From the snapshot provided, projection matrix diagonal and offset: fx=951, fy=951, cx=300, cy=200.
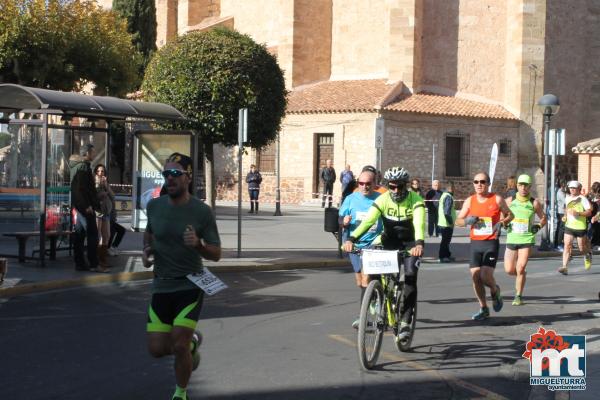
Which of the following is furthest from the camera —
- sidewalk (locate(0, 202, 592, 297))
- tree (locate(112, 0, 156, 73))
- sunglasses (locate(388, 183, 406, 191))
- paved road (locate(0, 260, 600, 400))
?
tree (locate(112, 0, 156, 73))

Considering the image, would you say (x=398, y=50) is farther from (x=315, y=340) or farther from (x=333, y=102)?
(x=315, y=340)

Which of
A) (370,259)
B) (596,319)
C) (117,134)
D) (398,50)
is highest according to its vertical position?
(398,50)

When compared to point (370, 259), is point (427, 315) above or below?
below

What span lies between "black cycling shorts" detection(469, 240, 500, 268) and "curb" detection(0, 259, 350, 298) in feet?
17.5

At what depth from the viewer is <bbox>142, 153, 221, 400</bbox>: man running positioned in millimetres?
6465

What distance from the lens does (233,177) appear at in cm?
4303

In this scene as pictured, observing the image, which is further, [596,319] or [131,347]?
[596,319]

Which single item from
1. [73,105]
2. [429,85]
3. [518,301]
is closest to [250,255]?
[73,105]

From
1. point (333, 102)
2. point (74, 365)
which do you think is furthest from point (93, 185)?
point (333, 102)

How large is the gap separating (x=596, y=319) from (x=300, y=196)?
95.0 ft

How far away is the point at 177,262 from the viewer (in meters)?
6.64

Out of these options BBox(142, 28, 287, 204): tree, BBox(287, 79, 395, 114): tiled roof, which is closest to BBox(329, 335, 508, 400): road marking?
BBox(142, 28, 287, 204): tree

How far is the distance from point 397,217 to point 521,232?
3730 mm

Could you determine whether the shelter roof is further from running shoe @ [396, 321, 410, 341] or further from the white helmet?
running shoe @ [396, 321, 410, 341]
